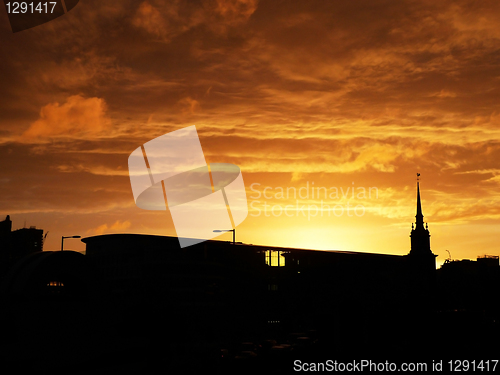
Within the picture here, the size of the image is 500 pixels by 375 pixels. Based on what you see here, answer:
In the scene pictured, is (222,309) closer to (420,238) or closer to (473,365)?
(473,365)

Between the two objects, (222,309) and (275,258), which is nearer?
(222,309)

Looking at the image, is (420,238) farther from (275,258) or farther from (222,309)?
(222,309)

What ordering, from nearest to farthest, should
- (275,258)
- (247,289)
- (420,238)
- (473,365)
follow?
(473,365) → (247,289) → (275,258) → (420,238)

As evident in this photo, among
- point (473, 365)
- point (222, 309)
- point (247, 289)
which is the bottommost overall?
point (473, 365)

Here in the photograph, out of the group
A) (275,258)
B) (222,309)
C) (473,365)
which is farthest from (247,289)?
(473,365)

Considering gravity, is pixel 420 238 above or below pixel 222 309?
above

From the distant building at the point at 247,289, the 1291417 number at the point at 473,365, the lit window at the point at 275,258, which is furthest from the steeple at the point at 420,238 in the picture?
the 1291417 number at the point at 473,365

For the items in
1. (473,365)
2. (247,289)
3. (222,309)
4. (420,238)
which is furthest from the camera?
(420,238)

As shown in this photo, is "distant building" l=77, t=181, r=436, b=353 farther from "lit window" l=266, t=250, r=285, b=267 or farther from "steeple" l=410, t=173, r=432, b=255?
"steeple" l=410, t=173, r=432, b=255

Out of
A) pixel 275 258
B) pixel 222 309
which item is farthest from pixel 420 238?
pixel 222 309

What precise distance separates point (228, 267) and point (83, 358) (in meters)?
58.2

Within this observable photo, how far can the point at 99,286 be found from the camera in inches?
2292

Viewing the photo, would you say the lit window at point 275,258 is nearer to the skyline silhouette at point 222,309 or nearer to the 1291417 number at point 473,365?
the skyline silhouette at point 222,309

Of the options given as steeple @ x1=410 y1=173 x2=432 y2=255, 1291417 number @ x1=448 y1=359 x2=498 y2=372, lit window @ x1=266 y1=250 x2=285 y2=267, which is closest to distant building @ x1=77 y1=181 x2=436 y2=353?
lit window @ x1=266 y1=250 x2=285 y2=267
